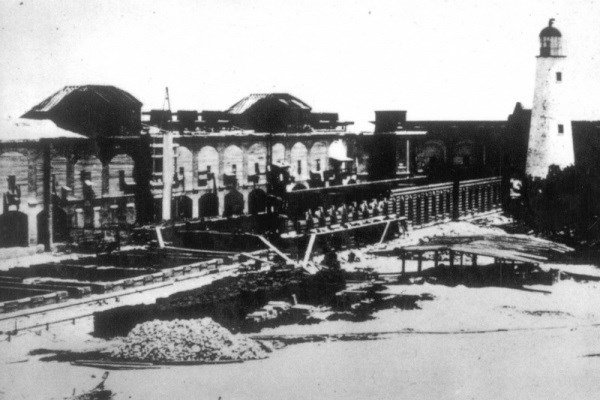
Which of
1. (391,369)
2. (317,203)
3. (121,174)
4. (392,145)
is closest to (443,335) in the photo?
(391,369)

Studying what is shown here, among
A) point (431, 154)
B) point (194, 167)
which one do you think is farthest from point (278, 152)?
point (431, 154)

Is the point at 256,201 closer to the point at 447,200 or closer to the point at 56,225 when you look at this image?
the point at 447,200

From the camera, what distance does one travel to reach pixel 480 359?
14.1 m

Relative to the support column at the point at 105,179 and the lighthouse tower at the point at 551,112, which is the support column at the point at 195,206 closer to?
the support column at the point at 105,179

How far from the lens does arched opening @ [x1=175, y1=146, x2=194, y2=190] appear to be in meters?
38.0

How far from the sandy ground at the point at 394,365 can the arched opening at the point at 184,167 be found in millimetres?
21357

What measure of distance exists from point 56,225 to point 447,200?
782 inches

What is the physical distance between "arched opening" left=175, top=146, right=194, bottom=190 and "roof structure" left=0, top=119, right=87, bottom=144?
281 inches

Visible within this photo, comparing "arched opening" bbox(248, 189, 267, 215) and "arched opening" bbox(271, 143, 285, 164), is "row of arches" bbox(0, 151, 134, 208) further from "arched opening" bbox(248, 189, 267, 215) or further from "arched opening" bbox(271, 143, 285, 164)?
"arched opening" bbox(271, 143, 285, 164)

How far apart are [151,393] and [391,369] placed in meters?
4.42

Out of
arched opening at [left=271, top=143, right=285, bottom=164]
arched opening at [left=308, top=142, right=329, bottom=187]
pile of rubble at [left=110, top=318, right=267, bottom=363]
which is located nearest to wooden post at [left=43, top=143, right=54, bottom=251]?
pile of rubble at [left=110, top=318, right=267, bottom=363]

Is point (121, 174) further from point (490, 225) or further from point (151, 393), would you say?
point (151, 393)

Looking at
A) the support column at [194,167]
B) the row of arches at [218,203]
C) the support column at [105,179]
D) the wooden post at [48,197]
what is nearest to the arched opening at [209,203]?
the row of arches at [218,203]

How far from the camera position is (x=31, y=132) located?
93.7 feet
